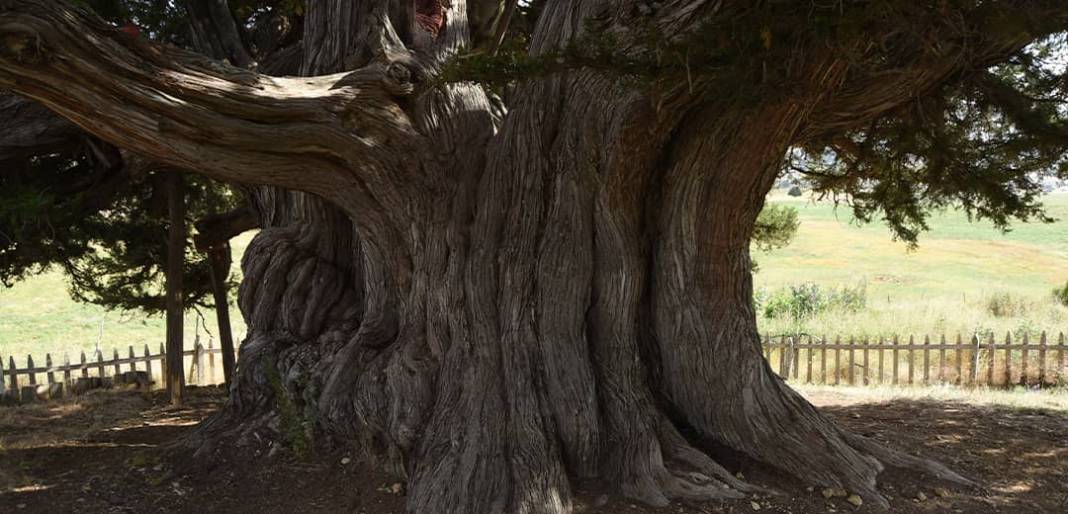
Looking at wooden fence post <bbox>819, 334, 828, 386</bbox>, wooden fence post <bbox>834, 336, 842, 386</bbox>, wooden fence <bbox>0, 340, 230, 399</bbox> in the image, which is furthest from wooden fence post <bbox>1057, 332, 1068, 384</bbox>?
wooden fence <bbox>0, 340, 230, 399</bbox>

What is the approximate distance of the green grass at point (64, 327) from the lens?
748 inches

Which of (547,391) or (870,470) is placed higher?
(547,391)

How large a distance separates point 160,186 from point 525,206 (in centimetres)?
→ 689

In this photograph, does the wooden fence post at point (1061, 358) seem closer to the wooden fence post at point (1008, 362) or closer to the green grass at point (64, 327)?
Answer: the wooden fence post at point (1008, 362)

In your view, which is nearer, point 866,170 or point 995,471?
point 995,471

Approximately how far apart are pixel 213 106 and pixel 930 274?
32979 mm

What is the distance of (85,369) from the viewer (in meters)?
11.2

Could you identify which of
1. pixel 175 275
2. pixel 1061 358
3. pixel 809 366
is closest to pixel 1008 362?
pixel 1061 358

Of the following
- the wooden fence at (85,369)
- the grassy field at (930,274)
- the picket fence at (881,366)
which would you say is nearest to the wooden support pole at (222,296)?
the wooden fence at (85,369)

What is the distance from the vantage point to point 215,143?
179 inches

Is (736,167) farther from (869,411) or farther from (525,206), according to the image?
(869,411)

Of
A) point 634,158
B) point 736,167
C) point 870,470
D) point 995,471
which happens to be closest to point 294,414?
point 634,158

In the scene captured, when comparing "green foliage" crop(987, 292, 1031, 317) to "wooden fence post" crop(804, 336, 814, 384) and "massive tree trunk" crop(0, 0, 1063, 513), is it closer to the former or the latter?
"wooden fence post" crop(804, 336, 814, 384)

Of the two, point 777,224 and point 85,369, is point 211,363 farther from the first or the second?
point 777,224
